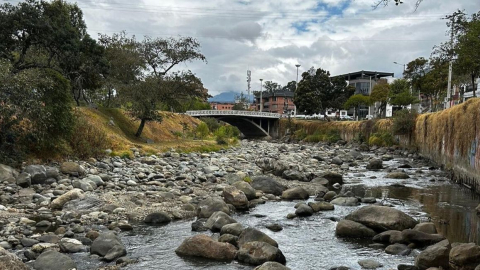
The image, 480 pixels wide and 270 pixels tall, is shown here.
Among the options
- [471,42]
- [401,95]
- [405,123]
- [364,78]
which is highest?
[364,78]

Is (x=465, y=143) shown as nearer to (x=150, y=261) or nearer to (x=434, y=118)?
(x=434, y=118)

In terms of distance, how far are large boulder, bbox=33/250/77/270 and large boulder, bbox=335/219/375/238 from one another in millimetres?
6641

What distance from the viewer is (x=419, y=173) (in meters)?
24.5

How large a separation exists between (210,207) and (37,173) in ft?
21.8

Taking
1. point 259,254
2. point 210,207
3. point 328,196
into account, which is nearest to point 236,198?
point 210,207

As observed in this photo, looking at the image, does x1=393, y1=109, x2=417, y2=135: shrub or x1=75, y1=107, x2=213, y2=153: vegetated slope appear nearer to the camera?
x1=75, y1=107, x2=213, y2=153: vegetated slope

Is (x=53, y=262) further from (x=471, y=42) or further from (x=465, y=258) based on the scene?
(x=471, y=42)

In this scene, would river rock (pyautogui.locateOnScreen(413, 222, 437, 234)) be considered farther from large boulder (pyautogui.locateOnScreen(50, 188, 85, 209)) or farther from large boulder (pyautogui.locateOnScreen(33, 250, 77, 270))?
large boulder (pyautogui.locateOnScreen(50, 188, 85, 209))

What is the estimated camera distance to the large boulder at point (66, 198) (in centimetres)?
1173

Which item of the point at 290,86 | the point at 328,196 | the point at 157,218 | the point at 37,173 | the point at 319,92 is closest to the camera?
the point at 157,218

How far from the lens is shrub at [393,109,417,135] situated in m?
37.5

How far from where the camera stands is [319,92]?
69250mm

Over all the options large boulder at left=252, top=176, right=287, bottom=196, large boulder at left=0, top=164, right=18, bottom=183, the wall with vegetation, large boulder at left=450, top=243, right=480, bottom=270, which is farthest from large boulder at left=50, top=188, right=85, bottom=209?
the wall with vegetation

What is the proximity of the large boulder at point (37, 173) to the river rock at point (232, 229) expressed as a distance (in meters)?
→ 7.69
